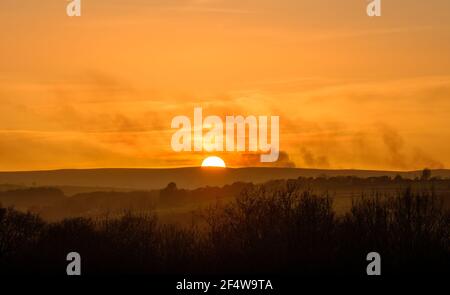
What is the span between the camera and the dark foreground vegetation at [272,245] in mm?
67250

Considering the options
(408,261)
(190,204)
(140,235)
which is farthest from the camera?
(190,204)

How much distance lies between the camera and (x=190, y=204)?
181 metres

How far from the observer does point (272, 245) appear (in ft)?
227

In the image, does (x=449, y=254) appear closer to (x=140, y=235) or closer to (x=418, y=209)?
(x=418, y=209)

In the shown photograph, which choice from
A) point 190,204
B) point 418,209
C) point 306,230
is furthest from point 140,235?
point 190,204

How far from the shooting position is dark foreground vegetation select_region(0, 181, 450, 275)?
221 ft

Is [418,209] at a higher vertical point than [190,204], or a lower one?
lower
